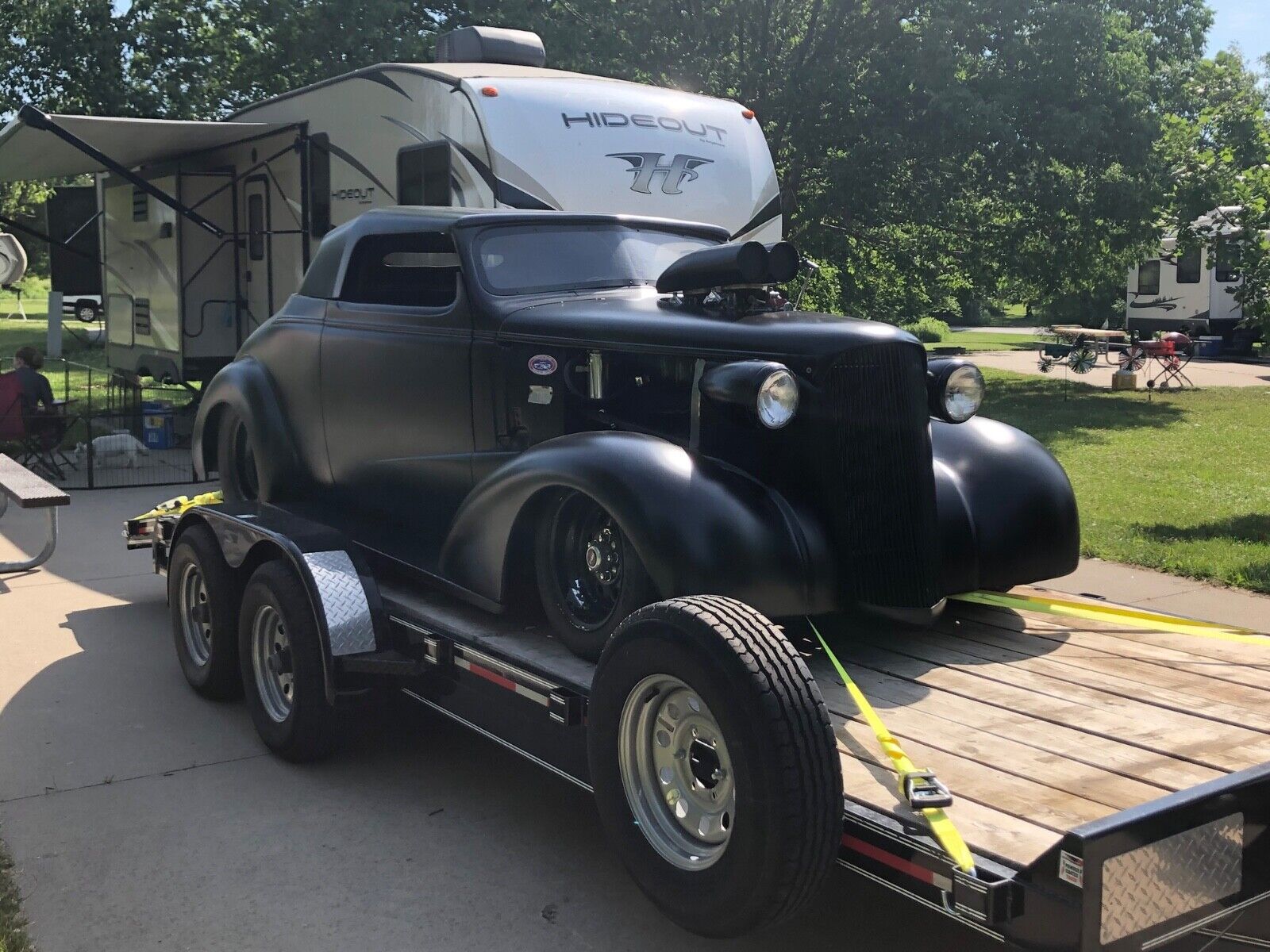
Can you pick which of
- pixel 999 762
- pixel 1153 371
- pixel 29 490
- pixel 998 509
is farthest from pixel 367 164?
pixel 1153 371

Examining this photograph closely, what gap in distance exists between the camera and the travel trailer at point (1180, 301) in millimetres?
30297

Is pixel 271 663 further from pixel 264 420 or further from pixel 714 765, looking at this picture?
pixel 714 765

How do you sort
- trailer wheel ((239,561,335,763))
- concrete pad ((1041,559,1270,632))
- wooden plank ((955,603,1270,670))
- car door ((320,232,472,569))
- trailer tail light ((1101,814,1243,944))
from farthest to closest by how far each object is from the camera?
concrete pad ((1041,559,1270,632))
car door ((320,232,472,569))
trailer wheel ((239,561,335,763))
wooden plank ((955,603,1270,670))
trailer tail light ((1101,814,1243,944))

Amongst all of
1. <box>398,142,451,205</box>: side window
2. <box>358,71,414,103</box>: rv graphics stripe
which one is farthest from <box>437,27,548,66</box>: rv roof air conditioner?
<box>398,142,451,205</box>: side window

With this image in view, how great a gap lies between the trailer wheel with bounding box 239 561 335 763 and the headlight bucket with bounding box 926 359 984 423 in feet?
7.98

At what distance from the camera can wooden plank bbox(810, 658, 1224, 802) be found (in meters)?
3.21

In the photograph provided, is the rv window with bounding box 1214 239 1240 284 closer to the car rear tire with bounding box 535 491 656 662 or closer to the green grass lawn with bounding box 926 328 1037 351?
the car rear tire with bounding box 535 491 656 662

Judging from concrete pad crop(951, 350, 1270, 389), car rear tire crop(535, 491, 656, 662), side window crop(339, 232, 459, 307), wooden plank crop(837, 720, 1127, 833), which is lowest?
concrete pad crop(951, 350, 1270, 389)

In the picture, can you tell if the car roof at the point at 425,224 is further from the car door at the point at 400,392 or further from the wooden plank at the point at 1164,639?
the wooden plank at the point at 1164,639

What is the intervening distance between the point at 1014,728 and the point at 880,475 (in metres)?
0.92

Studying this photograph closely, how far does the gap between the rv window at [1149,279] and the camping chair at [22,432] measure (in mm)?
26422

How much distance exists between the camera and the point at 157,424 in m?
14.5

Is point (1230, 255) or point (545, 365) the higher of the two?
point (1230, 255)

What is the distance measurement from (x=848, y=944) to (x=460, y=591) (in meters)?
1.89
